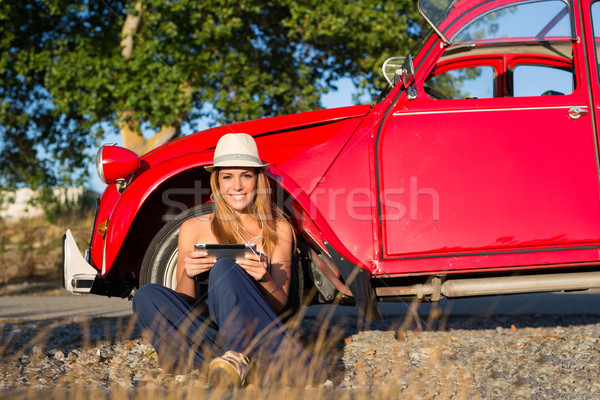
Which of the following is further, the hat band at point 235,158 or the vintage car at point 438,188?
the vintage car at point 438,188

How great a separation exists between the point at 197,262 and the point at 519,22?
7.81ft

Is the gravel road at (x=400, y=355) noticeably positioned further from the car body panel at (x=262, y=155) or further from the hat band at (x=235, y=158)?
the hat band at (x=235, y=158)

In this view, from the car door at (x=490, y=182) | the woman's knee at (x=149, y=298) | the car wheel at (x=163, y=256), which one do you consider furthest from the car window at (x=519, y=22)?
the woman's knee at (x=149, y=298)

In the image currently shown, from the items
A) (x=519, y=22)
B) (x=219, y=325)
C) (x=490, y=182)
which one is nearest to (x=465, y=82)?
(x=519, y=22)

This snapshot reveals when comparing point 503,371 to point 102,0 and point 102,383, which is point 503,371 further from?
point 102,0

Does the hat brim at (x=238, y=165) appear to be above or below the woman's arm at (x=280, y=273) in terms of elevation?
above

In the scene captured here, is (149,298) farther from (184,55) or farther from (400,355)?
(184,55)

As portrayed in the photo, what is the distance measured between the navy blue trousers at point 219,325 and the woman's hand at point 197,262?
0.12 m

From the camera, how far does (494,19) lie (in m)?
3.43

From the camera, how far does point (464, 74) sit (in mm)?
4477

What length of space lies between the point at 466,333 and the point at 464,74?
1952 millimetres

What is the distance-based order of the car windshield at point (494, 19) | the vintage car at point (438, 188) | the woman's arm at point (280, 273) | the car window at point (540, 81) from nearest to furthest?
1. the woman's arm at point (280, 273)
2. the vintage car at point (438, 188)
3. the car windshield at point (494, 19)
4. the car window at point (540, 81)

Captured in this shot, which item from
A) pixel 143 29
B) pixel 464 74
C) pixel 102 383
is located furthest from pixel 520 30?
pixel 143 29

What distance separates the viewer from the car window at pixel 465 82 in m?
4.12
